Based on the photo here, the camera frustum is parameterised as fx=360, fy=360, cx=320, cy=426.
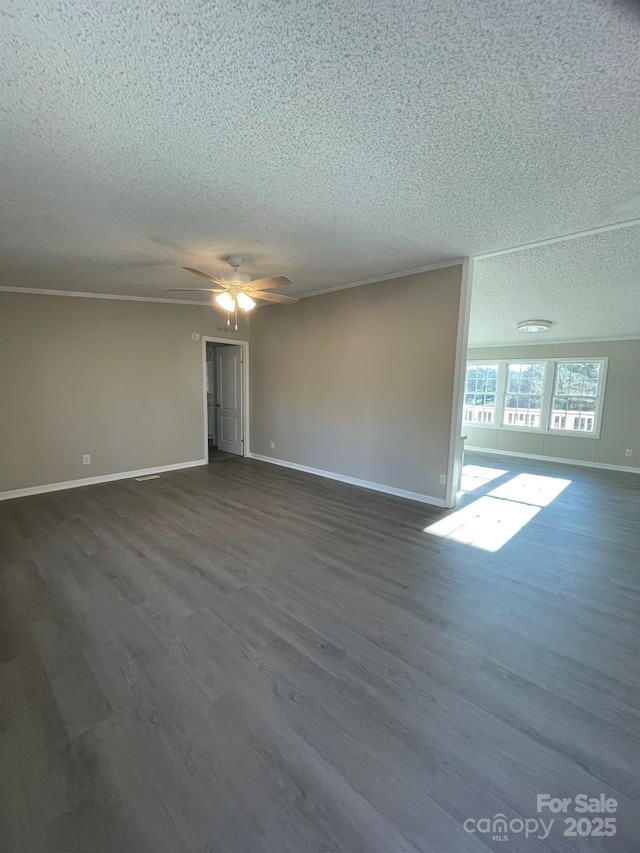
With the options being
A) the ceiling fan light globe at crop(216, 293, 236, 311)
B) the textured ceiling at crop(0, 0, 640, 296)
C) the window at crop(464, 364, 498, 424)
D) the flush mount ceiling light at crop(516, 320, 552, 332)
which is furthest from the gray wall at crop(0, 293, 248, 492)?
the window at crop(464, 364, 498, 424)

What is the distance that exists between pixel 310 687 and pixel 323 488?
3.30m

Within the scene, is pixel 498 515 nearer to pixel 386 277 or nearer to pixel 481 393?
pixel 386 277

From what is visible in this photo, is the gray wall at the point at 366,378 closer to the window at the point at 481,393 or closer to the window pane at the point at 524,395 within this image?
the window at the point at 481,393

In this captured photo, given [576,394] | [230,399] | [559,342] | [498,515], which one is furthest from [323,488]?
[559,342]

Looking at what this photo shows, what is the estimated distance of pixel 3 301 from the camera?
4.44 meters

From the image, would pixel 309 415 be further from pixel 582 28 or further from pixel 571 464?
pixel 571 464

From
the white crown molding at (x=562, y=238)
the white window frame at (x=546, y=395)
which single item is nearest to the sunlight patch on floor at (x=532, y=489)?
the white window frame at (x=546, y=395)

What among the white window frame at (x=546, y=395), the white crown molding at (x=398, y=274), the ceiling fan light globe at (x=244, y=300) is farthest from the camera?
the white window frame at (x=546, y=395)

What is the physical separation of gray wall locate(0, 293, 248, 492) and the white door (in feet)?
2.52

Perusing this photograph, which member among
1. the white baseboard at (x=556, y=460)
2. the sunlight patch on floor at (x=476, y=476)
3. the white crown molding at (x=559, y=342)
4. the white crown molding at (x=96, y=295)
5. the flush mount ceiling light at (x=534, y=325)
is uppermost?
the white crown molding at (x=96, y=295)

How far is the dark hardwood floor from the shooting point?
3.95 ft

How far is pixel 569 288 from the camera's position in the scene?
14.8 feet

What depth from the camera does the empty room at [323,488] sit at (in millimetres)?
1285

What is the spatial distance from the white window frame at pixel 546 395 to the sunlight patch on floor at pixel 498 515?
2231 mm
